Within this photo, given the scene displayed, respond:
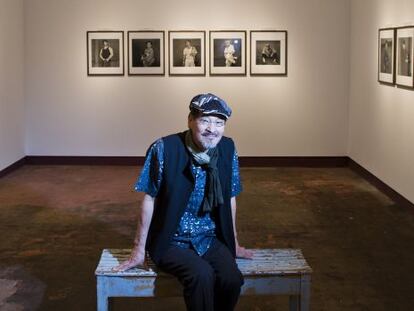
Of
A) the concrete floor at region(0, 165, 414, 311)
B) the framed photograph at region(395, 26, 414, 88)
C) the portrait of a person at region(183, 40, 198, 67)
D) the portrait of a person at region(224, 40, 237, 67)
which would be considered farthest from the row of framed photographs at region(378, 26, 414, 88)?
the portrait of a person at region(183, 40, 198, 67)

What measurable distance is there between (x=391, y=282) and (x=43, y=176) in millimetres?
7304

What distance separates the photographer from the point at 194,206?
4.65m

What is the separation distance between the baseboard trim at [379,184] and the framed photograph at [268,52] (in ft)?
6.92

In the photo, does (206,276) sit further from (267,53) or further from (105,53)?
(105,53)

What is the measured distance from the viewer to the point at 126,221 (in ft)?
29.8

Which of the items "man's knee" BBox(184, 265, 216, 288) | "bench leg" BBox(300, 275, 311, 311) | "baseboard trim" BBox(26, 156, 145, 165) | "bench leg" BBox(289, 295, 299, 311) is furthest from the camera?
"baseboard trim" BBox(26, 156, 145, 165)

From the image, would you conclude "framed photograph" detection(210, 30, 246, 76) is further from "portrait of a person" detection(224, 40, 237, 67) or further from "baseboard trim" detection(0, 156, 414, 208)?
"baseboard trim" detection(0, 156, 414, 208)

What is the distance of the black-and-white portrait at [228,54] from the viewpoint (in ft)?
43.9

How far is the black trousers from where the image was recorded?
4371 mm

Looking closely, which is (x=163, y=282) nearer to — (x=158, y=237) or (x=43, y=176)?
(x=158, y=237)

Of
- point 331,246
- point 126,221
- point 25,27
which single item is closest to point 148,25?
point 25,27

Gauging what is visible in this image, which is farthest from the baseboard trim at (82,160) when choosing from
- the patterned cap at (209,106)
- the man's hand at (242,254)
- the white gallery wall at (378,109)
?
the patterned cap at (209,106)

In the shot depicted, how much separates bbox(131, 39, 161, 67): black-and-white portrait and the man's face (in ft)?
29.8

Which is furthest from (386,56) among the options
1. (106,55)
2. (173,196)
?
(173,196)
